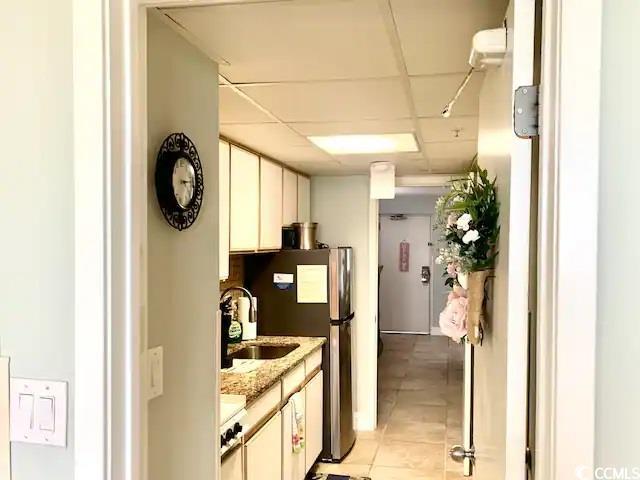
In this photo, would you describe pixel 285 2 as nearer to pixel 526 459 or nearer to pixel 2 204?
pixel 2 204

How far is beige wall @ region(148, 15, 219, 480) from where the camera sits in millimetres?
1492

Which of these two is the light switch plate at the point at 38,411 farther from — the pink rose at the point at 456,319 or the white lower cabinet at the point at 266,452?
the white lower cabinet at the point at 266,452

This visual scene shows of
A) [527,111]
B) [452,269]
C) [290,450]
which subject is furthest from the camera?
[290,450]

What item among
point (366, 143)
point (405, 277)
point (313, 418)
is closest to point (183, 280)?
point (366, 143)

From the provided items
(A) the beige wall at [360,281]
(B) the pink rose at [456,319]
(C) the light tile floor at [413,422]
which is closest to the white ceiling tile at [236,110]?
(B) the pink rose at [456,319]

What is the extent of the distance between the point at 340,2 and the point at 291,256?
2927 mm

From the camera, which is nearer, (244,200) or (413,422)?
(244,200)

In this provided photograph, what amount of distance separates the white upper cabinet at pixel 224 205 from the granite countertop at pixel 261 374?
52 cm

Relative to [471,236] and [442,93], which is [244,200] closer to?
[442,93]

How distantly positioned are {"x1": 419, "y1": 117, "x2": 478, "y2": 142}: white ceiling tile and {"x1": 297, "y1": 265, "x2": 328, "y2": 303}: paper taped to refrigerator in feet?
4.65

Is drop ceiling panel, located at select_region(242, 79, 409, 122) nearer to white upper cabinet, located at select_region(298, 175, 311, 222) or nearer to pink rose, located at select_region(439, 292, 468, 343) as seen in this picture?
pink rose, located at select_region(439, 292, 468, 343)

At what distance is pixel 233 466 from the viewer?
2355mm

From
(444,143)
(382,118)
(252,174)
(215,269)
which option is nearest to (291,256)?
(252,174)

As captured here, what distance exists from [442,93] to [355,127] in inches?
28.0
